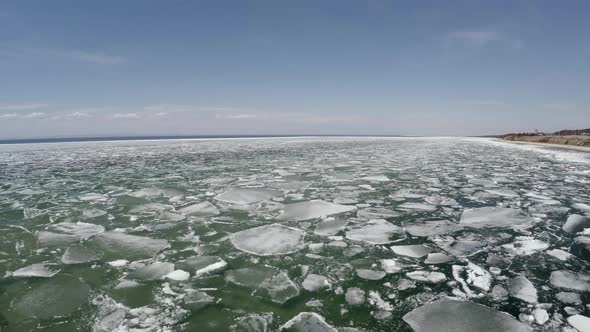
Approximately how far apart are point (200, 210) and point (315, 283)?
221cm

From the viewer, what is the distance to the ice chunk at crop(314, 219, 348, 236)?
295 cm

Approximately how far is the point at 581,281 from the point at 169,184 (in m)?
5.40

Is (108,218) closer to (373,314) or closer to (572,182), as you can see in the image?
(373,314)

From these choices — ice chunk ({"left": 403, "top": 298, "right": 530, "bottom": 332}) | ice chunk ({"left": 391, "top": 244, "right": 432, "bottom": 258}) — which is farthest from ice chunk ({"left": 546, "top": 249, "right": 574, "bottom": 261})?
ice chunk ({"left": 403, "top": 298, "right": 530, "bottom": 332})

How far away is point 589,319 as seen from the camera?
1.53 metres

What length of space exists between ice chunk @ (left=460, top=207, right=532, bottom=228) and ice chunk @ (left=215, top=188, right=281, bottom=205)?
2434 millimetres

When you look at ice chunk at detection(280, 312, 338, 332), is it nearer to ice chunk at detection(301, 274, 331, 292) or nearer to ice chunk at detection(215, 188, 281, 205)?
ice chunk at detection(301, 274, 331, 292)

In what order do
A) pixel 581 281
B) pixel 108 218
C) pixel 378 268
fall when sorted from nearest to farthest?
1. pixel 581 281
2. pixel 378 268
3. pixel 108 218

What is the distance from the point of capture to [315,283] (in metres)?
1.97

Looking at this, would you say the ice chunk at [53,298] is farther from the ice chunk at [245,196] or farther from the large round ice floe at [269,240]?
the ice chunk at [245,196]

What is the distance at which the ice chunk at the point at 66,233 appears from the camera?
278 centimetres

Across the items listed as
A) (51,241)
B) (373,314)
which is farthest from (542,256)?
(51,241)

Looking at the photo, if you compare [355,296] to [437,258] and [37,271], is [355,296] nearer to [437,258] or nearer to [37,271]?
[437,258]

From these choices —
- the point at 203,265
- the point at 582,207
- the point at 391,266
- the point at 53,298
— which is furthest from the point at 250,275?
the point at 582,207
